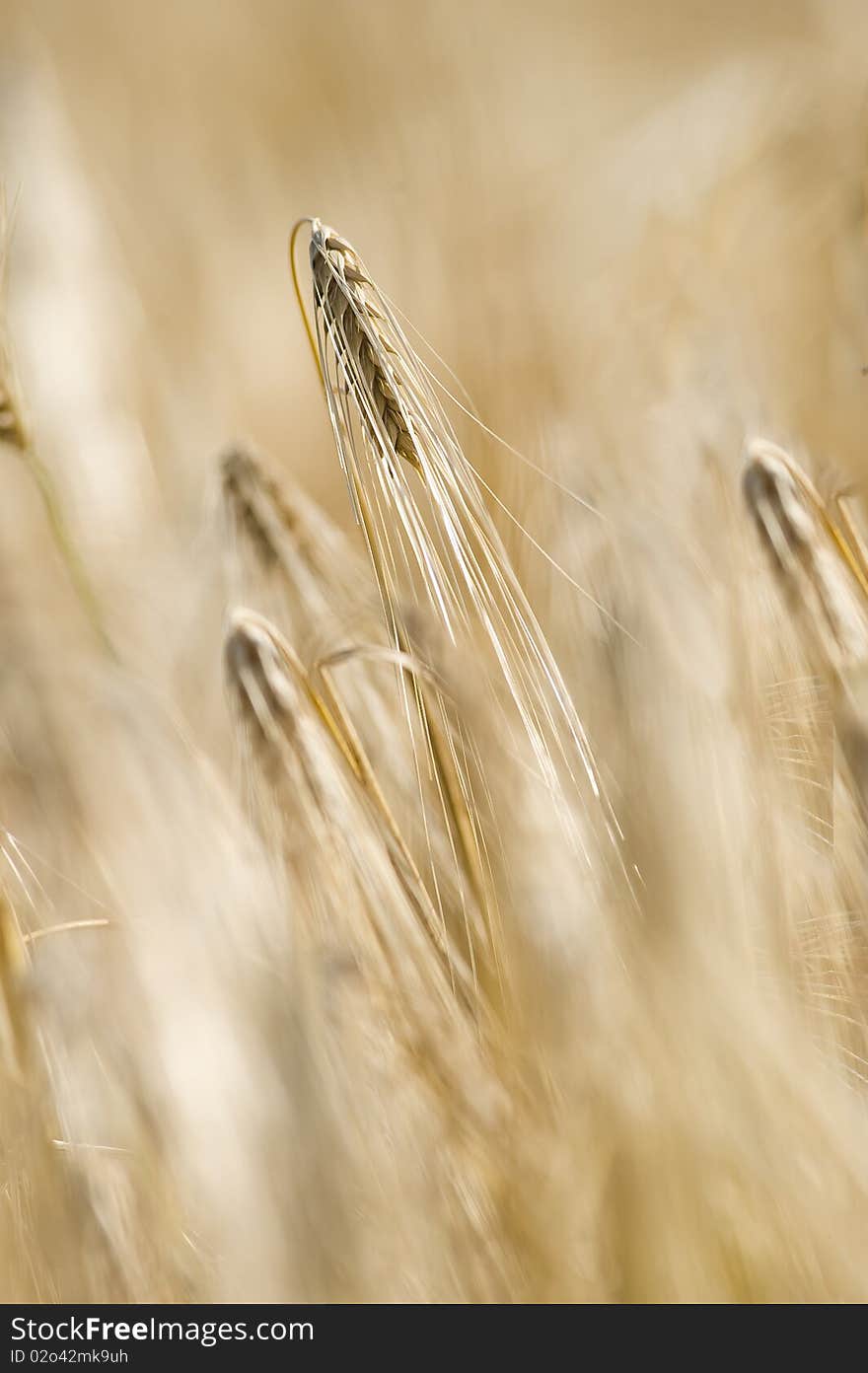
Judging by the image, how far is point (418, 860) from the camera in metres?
0.40

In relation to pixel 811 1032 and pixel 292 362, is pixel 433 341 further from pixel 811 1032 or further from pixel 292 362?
pixel 811 1032

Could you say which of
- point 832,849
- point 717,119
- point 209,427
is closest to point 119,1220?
point 832,849

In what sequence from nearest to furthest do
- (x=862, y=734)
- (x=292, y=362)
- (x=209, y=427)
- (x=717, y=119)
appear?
(x=862, y=734) → (x=717, y=119) → (x=209, y=427) → (x=292, y=362)

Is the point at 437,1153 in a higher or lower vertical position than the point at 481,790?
lower

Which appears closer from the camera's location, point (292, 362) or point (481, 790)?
point (481, 790)

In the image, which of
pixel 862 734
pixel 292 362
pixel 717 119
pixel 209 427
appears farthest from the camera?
pixel 292 362

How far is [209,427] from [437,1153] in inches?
23.5

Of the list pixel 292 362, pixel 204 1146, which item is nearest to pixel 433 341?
pixel 292 362

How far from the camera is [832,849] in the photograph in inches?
14.6

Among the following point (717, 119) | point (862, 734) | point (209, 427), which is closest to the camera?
point (862, 734)

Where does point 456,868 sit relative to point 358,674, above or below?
below

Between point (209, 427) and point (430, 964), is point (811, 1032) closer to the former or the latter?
point (430, 964)
